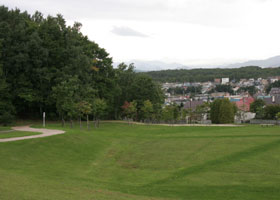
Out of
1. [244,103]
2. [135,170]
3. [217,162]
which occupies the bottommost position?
[135,170]

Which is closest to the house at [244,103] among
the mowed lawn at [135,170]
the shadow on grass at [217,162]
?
the mowed lawn at [135,170]

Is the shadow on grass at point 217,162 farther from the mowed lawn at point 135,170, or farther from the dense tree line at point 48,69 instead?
the dense tree line at point 48,69

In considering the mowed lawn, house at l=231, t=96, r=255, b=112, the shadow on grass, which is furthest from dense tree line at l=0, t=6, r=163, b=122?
house at l=231, t=96, r=255, b=112

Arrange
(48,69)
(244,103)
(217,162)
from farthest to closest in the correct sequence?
(244,103), (48,69), (217,162)

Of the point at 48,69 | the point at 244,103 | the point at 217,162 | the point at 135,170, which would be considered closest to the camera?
the point at 135,170

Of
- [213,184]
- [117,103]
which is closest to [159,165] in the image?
[213,184]

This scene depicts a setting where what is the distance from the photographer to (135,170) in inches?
729

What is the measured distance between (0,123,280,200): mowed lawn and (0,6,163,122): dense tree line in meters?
17.7

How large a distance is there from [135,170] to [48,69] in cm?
3714

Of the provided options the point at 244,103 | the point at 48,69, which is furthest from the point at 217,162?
the point at 244,103

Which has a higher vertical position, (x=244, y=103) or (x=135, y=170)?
(x=244, y=103)

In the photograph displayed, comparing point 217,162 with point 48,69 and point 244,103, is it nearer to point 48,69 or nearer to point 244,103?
point 48,69

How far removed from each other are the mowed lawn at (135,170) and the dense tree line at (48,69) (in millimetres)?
17660

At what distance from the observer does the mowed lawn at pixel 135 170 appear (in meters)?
12.4
